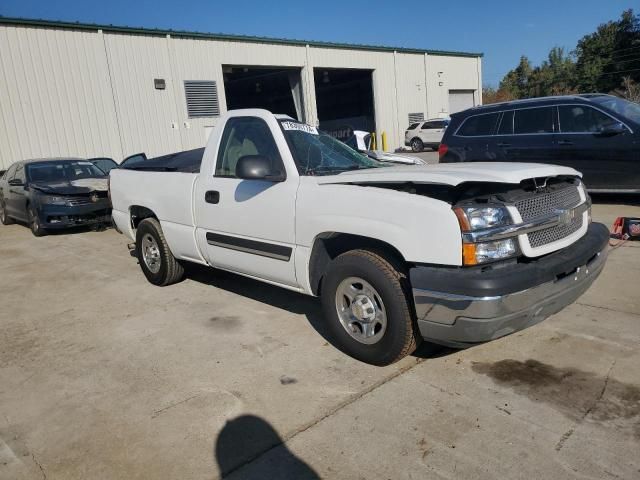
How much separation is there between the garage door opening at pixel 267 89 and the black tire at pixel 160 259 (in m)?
16.5

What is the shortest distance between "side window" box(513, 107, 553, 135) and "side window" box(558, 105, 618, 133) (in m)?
0.20

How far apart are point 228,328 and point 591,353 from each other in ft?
9.36

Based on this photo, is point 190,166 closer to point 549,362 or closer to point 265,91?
point 549,362

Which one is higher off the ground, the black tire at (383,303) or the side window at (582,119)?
the side window at (582,119)

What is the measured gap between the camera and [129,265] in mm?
7203

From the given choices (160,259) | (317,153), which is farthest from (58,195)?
(317,153)

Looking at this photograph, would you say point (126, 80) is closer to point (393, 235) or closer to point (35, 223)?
point (35, 223)

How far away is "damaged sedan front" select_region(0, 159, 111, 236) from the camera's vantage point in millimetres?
9805

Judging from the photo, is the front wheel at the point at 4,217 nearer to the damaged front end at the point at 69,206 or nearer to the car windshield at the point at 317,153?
the damaged front end at the point at 69,206

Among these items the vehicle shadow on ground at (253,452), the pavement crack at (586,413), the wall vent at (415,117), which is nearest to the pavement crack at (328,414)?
the vehicle shadow on ground at (253,452)

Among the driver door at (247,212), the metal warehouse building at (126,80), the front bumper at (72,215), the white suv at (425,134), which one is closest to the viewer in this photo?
the driver door at (247,212)

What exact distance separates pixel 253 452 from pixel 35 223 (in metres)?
9.05

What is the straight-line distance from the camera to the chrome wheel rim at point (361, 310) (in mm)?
3393

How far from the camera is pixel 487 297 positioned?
2.82 meters
